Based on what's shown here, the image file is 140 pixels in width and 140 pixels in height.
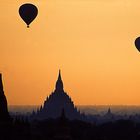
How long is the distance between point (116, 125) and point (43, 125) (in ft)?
39.1

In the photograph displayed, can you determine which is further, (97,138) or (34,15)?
(97,138)

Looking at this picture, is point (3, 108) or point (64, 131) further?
point (3, 108)

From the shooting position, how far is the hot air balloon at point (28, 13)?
94869 millimetres

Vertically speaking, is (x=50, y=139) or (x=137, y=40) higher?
(x=137, y=40)

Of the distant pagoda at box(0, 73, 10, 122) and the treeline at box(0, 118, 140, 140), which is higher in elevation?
the distant pagoda at box(0, 73, 10, 122)

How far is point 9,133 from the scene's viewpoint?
297 feet

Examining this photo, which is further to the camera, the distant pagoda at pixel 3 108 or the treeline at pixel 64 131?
the distant pagoda at pixel 3 108

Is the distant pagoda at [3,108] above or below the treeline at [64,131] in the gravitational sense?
above

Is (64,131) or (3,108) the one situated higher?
(3,108)

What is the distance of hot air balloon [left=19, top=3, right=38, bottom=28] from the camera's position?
94.9m

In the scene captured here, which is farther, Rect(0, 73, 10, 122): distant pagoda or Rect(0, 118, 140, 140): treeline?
Rect(0, 73, 10, 122): distant pagoda

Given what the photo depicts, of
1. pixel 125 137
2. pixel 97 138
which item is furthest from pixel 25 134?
pixel 125 137

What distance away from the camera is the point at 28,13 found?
9519 centimetres

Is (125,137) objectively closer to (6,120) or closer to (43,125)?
(43,125)
